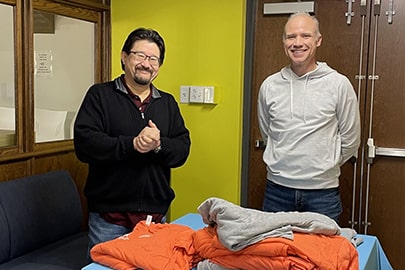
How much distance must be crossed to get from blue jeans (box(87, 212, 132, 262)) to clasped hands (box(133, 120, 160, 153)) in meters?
0.34

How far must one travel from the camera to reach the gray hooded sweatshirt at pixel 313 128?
2068 millimetres

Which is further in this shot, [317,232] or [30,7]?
[30,7]

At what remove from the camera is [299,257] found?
1.32 metres

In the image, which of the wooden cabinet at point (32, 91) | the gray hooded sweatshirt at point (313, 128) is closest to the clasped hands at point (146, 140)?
the gray hooded sweatshirt at point (313, 128)

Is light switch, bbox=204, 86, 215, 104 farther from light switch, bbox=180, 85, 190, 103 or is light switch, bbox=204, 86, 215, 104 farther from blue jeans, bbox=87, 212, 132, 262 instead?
blue jeans, bbox=87, 212, 132, 262

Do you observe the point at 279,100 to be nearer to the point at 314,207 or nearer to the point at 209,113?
the point at 314,207

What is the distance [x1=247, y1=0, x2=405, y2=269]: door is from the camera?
2666 millimetres

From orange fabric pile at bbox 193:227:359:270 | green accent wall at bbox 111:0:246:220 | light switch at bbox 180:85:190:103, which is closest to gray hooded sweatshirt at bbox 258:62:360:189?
orange fabric pile at bbox 193:227:359:270

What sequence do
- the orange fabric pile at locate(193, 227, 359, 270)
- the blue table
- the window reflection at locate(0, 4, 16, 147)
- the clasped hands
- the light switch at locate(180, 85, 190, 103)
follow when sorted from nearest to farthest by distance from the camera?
the orange fabric pile at locate(193, 227, 359, 270), the blue table, the clasped hands, the window reflection at locate(0, 4, 16, 147), the light switch at locate(180, 85, 190, 103)

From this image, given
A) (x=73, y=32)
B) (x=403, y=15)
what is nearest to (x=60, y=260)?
(x=73, y=32)

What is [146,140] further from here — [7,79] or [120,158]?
[7,79]

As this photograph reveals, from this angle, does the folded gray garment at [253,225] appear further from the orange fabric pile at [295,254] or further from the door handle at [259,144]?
the door handle at [259,144]

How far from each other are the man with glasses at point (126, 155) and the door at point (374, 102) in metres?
1.24

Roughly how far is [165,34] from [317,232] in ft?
6.50
